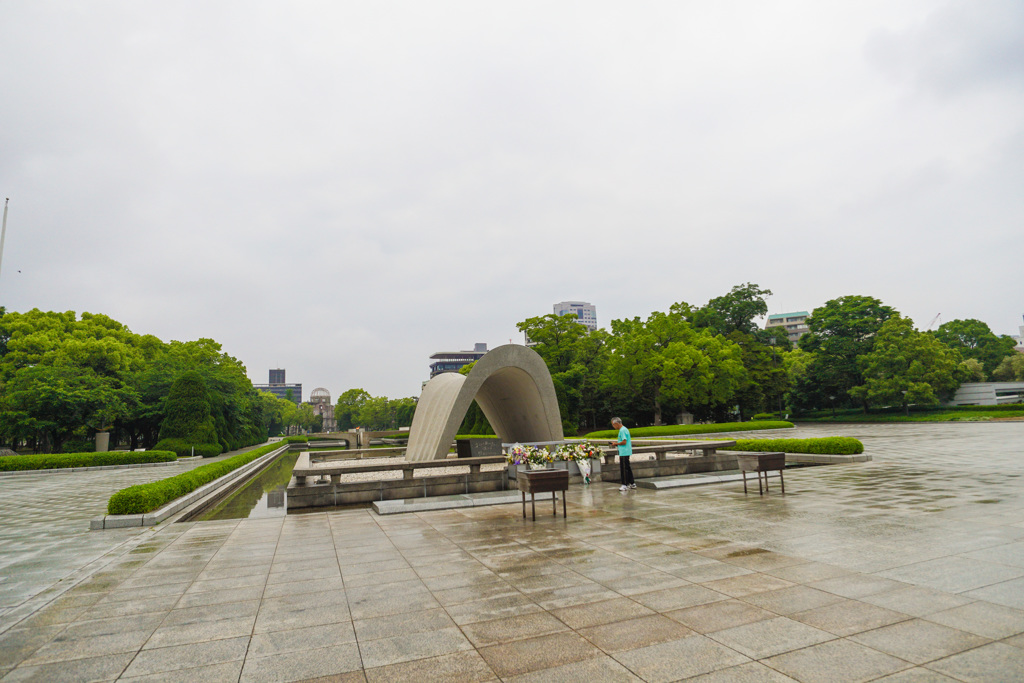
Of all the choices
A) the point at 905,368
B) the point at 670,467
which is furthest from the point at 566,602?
the point at 905,368

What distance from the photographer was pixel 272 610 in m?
4.70

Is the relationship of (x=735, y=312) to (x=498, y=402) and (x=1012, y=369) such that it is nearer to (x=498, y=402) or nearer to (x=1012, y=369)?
(x=1012, y=369)

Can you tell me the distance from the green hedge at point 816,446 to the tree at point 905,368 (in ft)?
117

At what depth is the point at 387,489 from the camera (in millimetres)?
11508

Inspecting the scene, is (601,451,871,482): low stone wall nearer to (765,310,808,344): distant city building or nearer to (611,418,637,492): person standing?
(611,418,637,492): person standing

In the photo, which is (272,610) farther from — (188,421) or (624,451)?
(188,421)

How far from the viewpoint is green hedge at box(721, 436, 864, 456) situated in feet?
52.5

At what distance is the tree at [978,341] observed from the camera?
6769 centimetres

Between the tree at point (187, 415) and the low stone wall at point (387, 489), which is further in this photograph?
the tree at point (187, 415)

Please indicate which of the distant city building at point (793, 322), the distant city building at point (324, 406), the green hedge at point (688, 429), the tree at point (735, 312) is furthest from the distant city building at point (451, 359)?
the green hedge at point (688, 429)

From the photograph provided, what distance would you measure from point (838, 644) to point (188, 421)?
119 feet

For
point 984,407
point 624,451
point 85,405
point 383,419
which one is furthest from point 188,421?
point 383,419

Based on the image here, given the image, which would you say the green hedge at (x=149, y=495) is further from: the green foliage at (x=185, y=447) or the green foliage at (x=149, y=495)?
the green foliage at (x=185, y=447)

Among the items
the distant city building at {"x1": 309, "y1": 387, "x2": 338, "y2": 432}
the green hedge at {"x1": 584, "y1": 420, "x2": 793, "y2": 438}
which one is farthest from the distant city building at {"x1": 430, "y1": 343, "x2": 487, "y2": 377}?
the green hedge at {"x1": 584, "y1": 420, "x2": 793, "y2": 438}
